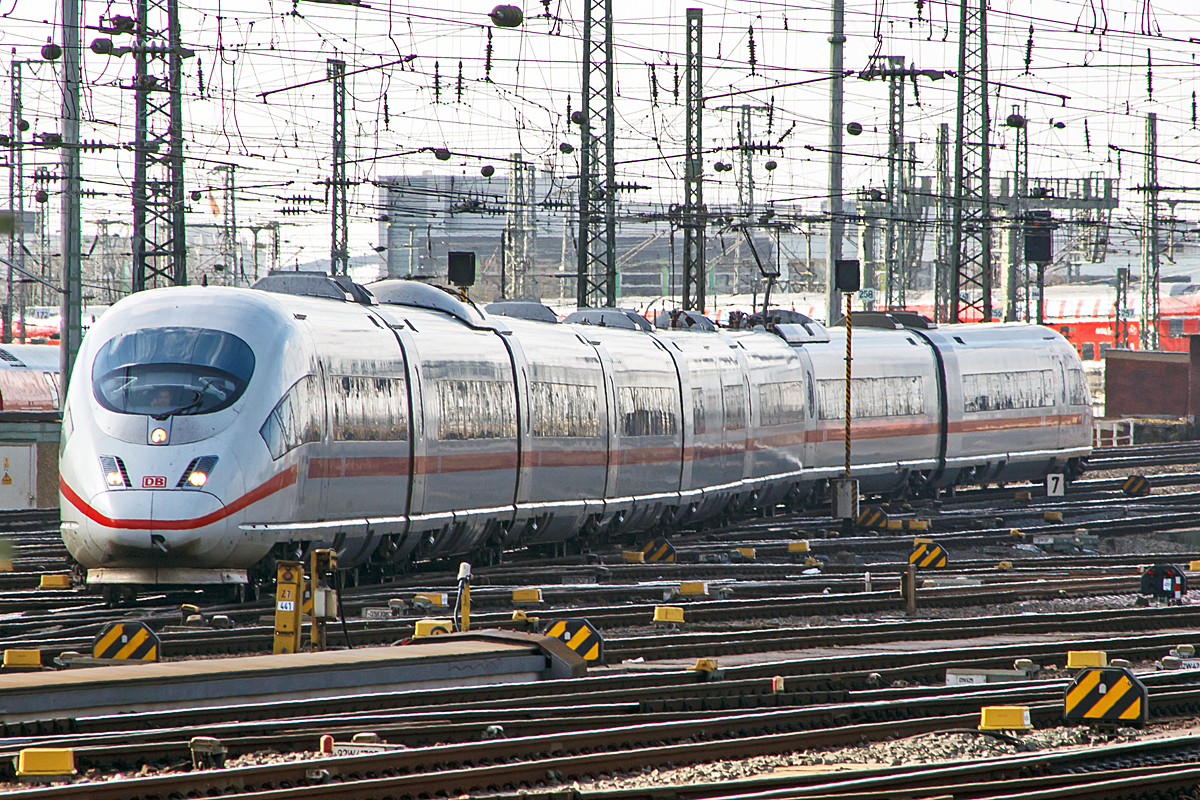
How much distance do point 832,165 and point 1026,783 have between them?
24.6 meters

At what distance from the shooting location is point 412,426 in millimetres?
19312

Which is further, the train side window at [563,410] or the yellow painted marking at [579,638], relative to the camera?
the train side window at [563,410]

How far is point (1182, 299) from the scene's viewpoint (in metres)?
93.3

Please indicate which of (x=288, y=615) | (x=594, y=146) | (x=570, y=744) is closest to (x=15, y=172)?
(x=594, y=146)

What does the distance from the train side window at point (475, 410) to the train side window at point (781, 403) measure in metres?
10.3

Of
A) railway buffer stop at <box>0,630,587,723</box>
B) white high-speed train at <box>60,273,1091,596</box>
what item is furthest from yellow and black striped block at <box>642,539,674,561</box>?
railway buffer stop at <box>0,630,587,723</box>

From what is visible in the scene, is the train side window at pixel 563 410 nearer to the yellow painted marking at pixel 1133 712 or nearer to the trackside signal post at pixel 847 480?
the trackside signal post at pixel 847 480

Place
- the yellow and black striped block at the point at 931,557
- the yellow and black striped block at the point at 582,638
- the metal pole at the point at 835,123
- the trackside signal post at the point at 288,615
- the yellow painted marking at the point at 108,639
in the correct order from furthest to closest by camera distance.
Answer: the metal pole at the point at 835,123
the yellow and black striped block at the point at 931,557
the yellow and black striped block at the point at 582,638
the trackside signal post at the point at 288,615
the yellow painted marking at the point at 108,639

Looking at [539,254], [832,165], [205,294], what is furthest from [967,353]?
[539,254]

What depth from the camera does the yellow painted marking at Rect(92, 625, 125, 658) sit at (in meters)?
12.9

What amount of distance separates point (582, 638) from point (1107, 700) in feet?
14.4

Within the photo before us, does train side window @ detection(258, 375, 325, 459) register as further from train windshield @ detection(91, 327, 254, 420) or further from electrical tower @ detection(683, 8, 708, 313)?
electrical tower @ detection(683, 8, 708, 313)

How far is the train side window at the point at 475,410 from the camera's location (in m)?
20.0

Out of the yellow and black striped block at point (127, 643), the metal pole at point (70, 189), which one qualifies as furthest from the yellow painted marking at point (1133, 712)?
the metal pole at point (70, 189)
